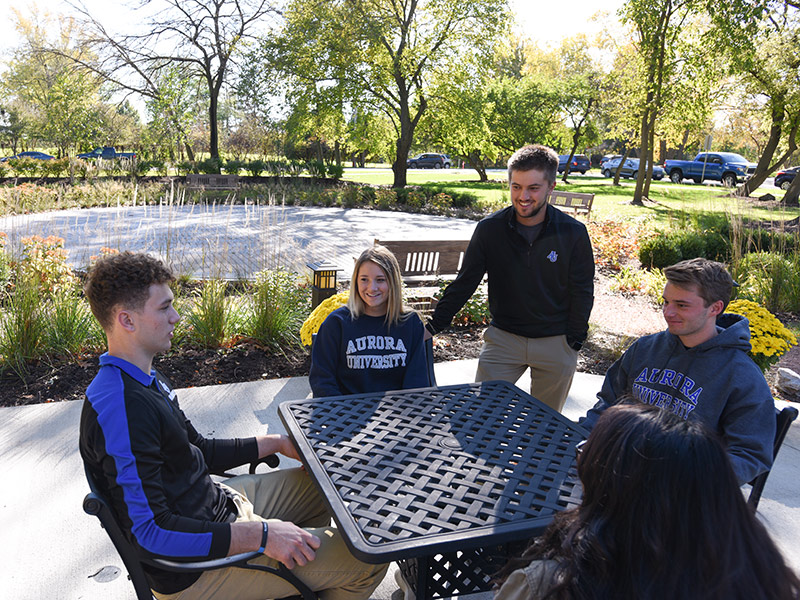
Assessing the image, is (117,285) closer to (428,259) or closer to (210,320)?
(210,320)

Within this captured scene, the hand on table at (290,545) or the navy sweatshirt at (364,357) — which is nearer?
the hand on table at (290,545)

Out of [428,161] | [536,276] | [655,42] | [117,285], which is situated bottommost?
[536,276]

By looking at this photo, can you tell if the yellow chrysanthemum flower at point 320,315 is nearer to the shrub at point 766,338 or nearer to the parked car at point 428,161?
the shrub at point 766,338

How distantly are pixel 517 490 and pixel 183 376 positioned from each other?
11.1ft

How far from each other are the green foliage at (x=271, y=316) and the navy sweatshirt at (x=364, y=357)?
2.29 metres

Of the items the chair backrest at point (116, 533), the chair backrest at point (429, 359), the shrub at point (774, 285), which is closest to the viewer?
the chair backrest at point (116, 533)

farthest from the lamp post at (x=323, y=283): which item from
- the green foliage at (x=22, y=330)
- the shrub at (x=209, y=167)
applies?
the shrub at (x=209, y=167)

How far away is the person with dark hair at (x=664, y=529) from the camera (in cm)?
101

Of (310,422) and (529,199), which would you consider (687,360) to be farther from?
(310,422)

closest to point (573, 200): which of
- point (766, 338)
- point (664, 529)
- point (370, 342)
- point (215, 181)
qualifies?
point (766, 338)

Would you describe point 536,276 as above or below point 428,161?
below

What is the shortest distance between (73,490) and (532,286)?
258cm

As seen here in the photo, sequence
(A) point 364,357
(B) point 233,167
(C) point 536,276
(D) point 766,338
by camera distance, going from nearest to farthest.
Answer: (A) point 364,357 → (C) point 536,276 → (D) point 766,338 → (B) point 233,167

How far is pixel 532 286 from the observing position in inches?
128
